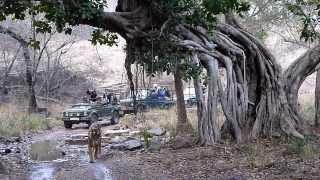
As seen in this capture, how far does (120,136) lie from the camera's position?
2553 centimetres

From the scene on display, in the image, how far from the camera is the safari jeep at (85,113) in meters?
31.6

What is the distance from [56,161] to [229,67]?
20.4 feet

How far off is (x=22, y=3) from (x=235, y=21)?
861 centimetres

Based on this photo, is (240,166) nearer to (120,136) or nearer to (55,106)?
(120,136)

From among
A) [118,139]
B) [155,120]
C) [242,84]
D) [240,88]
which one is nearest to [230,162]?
[240,88]

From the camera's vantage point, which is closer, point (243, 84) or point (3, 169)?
point (3, 169)

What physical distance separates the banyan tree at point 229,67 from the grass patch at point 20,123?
1254 centimetres

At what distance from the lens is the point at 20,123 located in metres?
29.8

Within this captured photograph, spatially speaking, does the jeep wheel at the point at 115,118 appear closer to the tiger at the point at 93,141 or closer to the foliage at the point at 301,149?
the tiger at the point at 93,141

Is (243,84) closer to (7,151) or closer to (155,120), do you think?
(7,151)

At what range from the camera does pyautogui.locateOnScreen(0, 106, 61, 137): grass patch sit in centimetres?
2759

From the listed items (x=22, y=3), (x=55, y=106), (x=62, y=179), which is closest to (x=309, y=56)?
(x=62, y=179)

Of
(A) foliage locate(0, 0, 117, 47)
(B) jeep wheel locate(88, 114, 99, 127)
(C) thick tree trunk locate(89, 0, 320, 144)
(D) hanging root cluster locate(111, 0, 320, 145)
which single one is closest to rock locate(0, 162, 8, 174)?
(D) hanging root cluster locate(111, 0, 320, 145)

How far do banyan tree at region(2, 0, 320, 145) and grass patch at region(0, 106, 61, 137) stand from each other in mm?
12541
